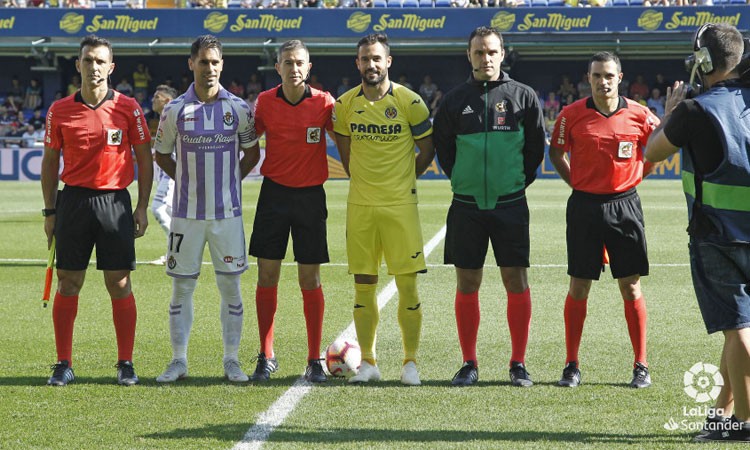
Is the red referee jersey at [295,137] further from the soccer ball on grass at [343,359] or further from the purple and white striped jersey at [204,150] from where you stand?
the soccer ball on grass at [343,359]

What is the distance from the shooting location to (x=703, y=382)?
595cm

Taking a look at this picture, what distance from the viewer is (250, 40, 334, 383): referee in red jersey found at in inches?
248

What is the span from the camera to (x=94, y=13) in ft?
113

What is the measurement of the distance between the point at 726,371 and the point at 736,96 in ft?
4.41

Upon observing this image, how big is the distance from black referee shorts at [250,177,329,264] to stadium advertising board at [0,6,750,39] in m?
27.9

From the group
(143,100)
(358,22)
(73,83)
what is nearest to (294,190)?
(358,22)

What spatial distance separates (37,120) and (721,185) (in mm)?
31000

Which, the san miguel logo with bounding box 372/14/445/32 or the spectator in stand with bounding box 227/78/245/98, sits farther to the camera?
the spectator in stand with bounding box 227/78/245/98

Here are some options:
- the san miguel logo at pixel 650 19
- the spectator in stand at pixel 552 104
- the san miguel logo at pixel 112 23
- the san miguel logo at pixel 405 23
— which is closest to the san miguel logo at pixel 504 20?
the san miguel logo at pixel 405 23

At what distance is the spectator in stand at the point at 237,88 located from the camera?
34.7m

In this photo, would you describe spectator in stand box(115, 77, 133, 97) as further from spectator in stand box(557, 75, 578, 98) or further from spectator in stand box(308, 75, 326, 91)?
spectator in stand box(557, 75, 578, 98)

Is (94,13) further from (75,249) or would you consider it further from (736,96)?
(736,96)

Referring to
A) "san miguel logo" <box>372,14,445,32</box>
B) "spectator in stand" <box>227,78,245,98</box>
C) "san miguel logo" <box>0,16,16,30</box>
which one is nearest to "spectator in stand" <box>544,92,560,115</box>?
"san miguel logo" <box>372,14,445,32</box>

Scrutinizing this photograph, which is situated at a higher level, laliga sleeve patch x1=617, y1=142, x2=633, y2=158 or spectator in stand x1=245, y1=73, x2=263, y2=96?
spectator in stand x1=245, y1=73, x2=263, y2=96
